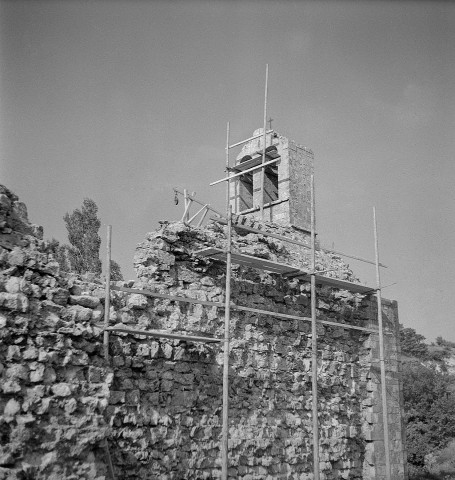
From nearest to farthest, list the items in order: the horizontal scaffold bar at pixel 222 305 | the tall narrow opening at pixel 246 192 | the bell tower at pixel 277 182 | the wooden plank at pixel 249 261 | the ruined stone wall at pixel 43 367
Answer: the ruined stone wall at pixel 43 367 → the horizontal scaffold bar at pixel 222 305 → the wooden plank at pixel 249 261 → the bell tower at pixel 277 182 → the tall narrow opening at pixel 246 192

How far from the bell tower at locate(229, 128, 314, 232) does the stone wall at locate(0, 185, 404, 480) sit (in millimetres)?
712

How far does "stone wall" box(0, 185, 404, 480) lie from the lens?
5621 millimetres

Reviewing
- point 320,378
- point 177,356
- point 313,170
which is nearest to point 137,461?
point 177,356

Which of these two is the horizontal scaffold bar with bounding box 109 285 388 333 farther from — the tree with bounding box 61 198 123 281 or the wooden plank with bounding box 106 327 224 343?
the tree with bounding box 61 198 123 281

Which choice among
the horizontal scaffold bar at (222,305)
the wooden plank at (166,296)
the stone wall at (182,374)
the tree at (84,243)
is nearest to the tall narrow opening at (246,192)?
the stone wall at (182,374)

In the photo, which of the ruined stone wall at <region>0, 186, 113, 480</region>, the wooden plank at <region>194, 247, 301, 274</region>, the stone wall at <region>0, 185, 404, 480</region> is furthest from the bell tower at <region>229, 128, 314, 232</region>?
the ruined stone wall at <region>0, 186, 113, 480</region>

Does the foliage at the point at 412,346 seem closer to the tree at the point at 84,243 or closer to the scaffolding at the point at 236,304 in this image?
the tree at the point at 84,243

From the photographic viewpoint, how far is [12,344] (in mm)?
5574

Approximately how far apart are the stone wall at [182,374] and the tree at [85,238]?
35.2ft

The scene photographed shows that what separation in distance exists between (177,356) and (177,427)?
84cm

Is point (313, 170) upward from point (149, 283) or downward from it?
upward

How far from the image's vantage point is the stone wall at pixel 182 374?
5.62 metres

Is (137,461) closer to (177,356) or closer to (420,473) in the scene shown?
(177,356)

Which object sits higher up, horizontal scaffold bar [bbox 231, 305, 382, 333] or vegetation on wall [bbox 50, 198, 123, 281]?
vegetation on wall [bbox 50, 198, 123, 281]
